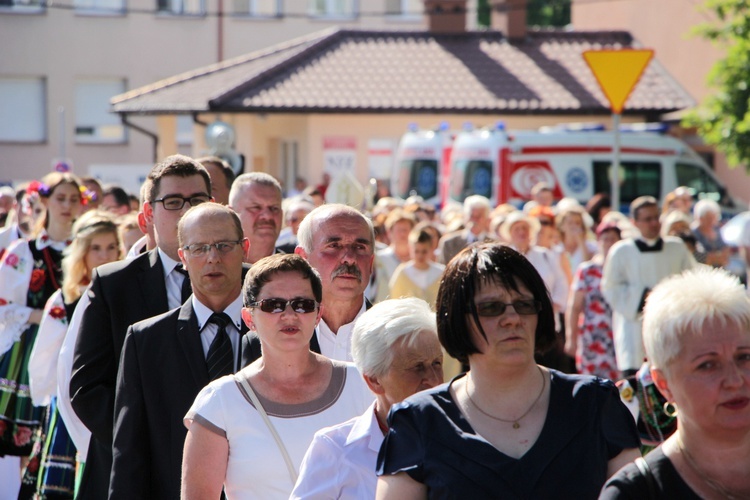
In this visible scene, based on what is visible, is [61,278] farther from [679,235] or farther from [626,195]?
[626,195]

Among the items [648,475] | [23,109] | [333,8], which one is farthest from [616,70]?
[333,8]

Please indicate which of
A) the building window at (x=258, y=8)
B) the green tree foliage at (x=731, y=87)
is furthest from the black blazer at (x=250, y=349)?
the building window at (x=258, y=8)

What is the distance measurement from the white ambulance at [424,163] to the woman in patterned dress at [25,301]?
16411 millimetres

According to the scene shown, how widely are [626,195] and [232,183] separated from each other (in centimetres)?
1700

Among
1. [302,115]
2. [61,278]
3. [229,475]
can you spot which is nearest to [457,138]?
[302,115]

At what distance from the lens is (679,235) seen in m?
12.2

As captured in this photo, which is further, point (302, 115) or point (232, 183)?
point (302, 115)

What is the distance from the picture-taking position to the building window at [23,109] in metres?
38.6

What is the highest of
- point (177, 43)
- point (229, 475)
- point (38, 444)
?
point (177, 43)

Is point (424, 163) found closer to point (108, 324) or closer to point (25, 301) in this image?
point (25, 301)

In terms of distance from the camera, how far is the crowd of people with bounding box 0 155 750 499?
10.6ft

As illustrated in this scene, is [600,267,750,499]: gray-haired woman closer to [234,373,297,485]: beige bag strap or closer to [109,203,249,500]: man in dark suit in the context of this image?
[234,373,297,485]: beige bag strap

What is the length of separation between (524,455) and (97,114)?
36989mm

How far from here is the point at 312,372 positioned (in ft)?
14.9
